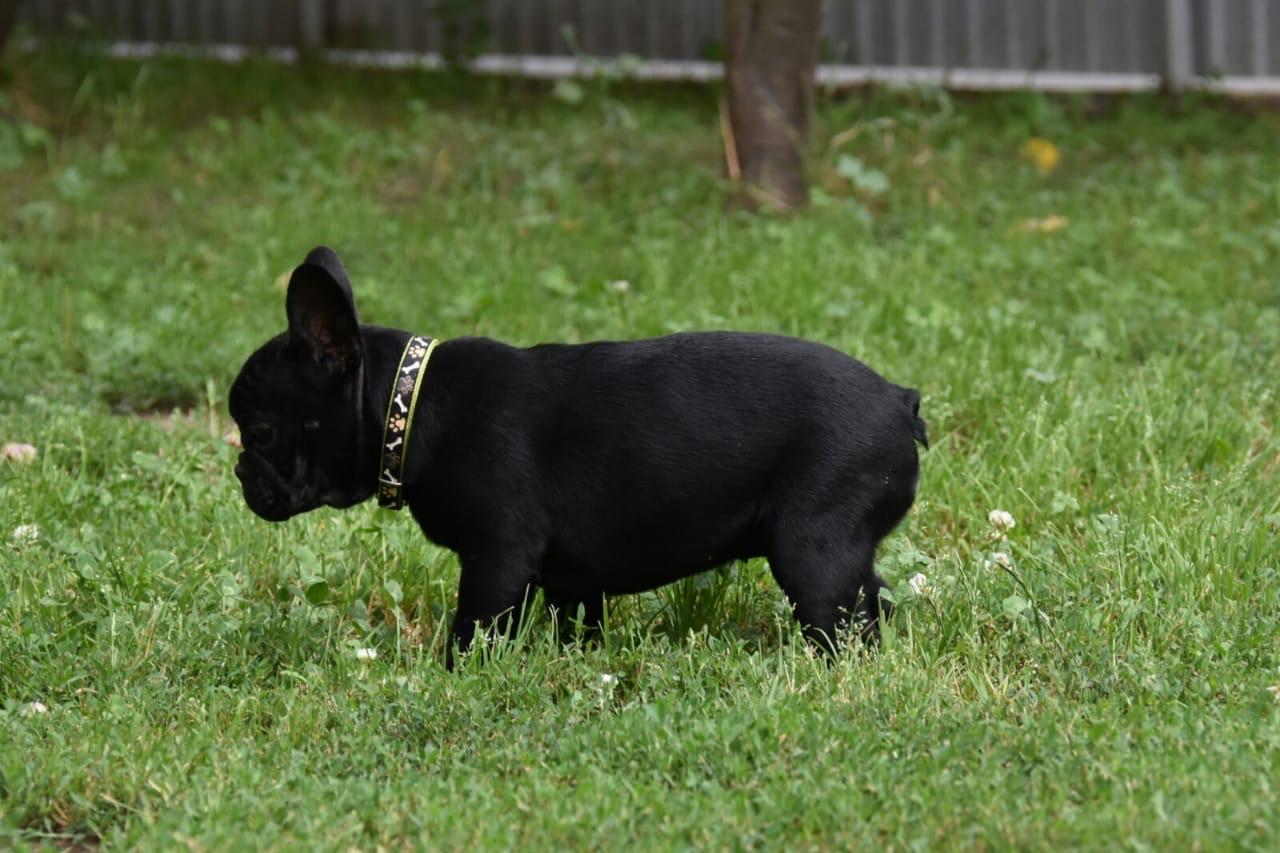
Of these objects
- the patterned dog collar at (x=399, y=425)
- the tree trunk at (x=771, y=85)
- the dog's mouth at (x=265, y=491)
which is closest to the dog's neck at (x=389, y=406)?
the patterned dog collar at (x=399, y=425)

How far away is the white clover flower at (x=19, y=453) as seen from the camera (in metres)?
5.67

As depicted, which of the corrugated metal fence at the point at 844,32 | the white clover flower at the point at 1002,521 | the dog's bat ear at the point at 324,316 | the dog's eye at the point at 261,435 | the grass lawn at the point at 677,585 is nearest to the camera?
the grass lawn at the point at 677,585

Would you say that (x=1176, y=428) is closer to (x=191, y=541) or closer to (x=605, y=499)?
(x=605, y=499)

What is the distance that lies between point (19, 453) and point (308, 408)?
1944mm

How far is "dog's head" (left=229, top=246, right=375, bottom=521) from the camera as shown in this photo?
13.6ft

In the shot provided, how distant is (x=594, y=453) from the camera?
421 cm

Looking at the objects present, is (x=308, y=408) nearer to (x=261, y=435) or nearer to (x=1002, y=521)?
(x=261, y=435)

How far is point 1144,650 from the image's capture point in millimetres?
4066

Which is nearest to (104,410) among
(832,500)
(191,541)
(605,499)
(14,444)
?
(14,444)

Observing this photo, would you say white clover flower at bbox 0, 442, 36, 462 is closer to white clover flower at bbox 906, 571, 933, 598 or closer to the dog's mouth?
the dog's mouth

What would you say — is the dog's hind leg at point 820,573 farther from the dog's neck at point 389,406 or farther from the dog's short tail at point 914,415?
the dog's neck at point 389,406

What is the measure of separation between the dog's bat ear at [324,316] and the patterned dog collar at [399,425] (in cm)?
12

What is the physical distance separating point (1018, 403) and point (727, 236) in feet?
9.45

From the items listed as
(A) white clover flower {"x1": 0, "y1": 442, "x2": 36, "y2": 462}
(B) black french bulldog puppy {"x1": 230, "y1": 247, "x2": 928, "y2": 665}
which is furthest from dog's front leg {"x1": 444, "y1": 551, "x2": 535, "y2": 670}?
(A) white clover flower {"x1": 0, "y1": 442, "x2": 36, "y2": 462}
